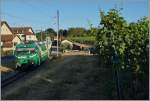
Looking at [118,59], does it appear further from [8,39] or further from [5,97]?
[8,39]

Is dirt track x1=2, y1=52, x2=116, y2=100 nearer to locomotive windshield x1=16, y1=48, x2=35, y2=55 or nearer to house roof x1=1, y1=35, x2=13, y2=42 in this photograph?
locomotive windshield x1=16, y1=48, x2=35, y2=55

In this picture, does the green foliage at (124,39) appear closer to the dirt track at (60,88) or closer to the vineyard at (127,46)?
the vineyard at (127,46)

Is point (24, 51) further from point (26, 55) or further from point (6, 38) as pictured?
point (6, 38)

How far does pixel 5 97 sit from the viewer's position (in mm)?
24000

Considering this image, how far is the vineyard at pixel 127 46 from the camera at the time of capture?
20.9m

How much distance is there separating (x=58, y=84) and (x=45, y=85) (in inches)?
40.6

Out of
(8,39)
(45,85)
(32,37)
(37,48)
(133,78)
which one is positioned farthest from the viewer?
(32,37)

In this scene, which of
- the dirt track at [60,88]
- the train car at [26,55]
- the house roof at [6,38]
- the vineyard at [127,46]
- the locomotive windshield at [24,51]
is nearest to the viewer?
the vineyard at [127,46]

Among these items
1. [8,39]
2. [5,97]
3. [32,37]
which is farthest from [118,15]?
[32,37]

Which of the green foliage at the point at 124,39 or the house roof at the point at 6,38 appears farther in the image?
the house roof at the point at 6,38

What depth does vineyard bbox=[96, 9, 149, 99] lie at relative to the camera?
20.9 m

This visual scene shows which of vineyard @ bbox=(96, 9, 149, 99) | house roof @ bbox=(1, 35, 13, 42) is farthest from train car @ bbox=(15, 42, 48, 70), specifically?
house roof @ bbox=(1, 35, 13, 42)

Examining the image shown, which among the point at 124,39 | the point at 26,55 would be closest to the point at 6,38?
the point at 26,55

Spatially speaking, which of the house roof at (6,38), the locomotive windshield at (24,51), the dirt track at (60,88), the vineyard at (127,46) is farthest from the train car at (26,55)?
the house roof at (6,38)
